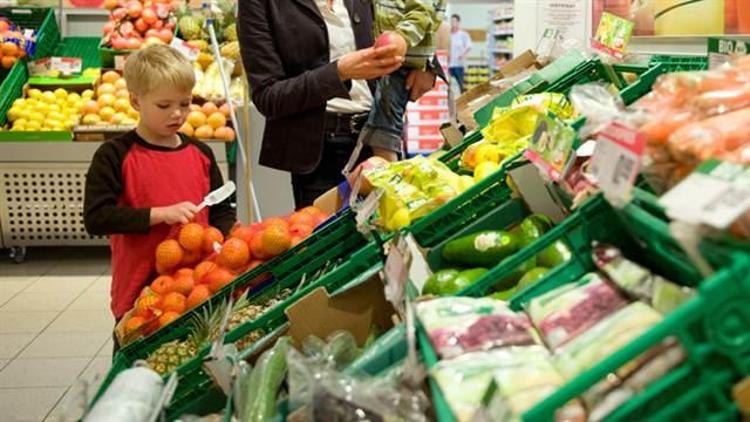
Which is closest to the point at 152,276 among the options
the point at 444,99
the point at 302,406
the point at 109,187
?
the point at 109,187

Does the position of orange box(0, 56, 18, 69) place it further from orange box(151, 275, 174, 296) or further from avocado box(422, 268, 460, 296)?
avocado box(422, 268, 460, 296)

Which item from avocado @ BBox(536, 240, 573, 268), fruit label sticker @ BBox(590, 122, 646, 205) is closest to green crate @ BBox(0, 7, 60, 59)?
avocado @ BBox(536, 240, 573, 268)

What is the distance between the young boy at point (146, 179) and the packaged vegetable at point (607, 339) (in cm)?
167

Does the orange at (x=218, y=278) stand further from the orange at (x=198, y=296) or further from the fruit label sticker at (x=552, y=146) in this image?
the fruit label sticker at (x=552, y=146)

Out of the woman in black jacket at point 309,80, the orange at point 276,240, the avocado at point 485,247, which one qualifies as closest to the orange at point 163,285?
the orange at point 276,240

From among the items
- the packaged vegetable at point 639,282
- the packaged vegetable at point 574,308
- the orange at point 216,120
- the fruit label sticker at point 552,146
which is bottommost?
the orange at point 216,120

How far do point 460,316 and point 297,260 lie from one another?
918 millimetres

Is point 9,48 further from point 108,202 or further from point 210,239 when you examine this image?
point 210,239

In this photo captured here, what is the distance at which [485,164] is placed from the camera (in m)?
1.87

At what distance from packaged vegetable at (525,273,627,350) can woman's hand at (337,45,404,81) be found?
134 centimetres

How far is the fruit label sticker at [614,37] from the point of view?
2256mm

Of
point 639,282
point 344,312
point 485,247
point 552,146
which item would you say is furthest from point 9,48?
Answer: point 639,282

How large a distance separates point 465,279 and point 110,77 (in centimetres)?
512

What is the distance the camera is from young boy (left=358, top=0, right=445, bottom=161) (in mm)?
2764
